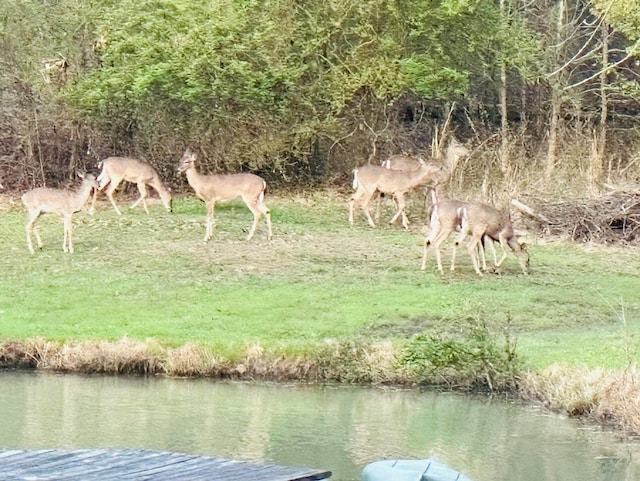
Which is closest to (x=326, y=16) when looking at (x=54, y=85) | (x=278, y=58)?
(x=278, y=58)

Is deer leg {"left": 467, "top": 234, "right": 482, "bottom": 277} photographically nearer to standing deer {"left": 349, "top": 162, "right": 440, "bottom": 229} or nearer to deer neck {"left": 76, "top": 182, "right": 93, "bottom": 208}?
standing deer {"left": 349, "top": 162, "right": 440, "bottom": 229}

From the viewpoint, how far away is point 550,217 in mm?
21203

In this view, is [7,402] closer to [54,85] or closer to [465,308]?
[465,308]

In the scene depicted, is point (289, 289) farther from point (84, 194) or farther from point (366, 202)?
point (366, 202)

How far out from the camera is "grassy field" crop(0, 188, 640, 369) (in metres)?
13.8

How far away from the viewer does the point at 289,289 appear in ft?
53.5

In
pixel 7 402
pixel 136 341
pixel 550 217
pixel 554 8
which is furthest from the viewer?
pixel 554 8

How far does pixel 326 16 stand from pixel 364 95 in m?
2.04

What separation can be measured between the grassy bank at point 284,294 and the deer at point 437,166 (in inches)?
42.5

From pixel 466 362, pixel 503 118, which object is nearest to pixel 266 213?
pixel 466 362

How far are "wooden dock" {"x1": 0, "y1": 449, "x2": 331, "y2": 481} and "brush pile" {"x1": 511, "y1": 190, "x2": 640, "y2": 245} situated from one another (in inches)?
637

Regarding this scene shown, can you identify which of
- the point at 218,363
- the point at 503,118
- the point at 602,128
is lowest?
the point at 218,363

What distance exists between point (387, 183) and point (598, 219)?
3864 mm

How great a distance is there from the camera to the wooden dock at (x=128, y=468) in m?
4.70
